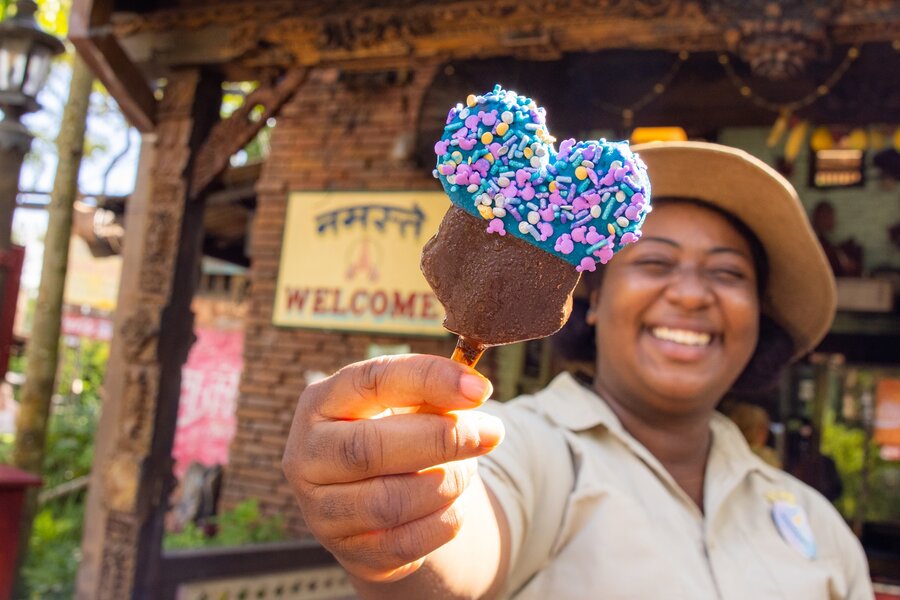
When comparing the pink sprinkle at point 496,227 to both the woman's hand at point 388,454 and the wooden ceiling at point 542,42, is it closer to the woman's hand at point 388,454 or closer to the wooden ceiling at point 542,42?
the woman's hand at point 388,454

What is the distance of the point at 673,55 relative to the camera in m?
4.91

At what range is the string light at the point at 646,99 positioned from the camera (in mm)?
4898

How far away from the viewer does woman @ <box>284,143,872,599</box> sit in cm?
134

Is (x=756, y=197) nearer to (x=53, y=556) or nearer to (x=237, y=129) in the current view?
(x=237, y=129)

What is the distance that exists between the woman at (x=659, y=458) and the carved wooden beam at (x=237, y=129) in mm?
2533

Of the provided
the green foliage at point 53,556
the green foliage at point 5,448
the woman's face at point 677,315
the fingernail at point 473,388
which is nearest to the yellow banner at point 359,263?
the green foliage at point 53,556

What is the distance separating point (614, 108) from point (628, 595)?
4184mm

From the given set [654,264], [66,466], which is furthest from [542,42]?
[66,466]

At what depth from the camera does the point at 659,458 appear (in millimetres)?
2074

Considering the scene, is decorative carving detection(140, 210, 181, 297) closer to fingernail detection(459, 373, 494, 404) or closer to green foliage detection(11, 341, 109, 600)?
green foliage detection(11, 341, 109, 600)

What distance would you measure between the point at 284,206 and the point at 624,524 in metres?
5.27

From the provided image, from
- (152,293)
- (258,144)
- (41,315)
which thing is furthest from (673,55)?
(258,144)

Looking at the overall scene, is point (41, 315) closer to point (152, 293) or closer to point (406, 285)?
point (152, 293)

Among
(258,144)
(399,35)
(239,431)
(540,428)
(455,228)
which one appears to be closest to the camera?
(455,228)
